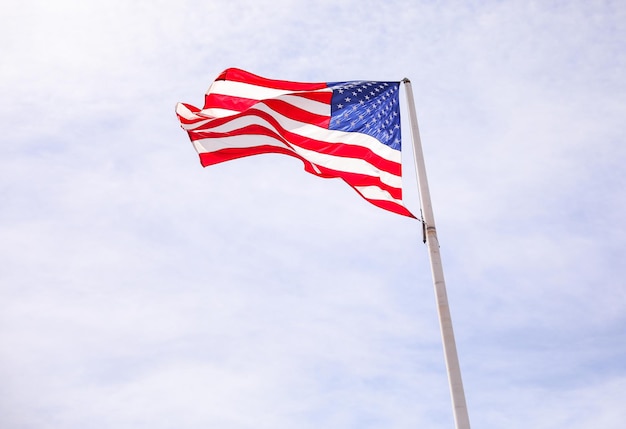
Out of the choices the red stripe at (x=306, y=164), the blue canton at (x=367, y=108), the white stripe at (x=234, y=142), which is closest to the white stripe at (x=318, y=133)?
the blue canton at (x=367, y=108)

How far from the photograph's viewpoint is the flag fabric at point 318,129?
1986 cm

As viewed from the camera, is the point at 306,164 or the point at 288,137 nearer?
the point at 306,164

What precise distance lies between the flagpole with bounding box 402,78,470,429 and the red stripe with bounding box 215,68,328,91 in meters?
3.34

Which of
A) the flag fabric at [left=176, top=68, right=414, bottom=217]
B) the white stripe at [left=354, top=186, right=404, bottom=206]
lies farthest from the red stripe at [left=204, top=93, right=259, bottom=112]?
the white stripe at [left=354, top=186, right=404, bottom=206]

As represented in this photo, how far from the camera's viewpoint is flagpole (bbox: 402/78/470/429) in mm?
15330

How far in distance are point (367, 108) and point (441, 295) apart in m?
6.37

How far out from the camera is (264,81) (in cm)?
2256

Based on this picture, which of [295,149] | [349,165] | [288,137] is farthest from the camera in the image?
[288,137]

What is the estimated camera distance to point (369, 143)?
20.1 meters

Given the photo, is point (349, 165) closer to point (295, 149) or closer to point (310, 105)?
point (295, 149)

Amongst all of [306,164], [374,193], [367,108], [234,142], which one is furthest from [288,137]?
[374,193]

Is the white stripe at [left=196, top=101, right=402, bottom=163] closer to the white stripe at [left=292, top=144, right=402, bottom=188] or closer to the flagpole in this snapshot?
the white stripe at [left=292, top=144, right=402, bottom=188]

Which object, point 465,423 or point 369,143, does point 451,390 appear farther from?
point 369,143

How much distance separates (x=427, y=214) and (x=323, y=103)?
482 cm
